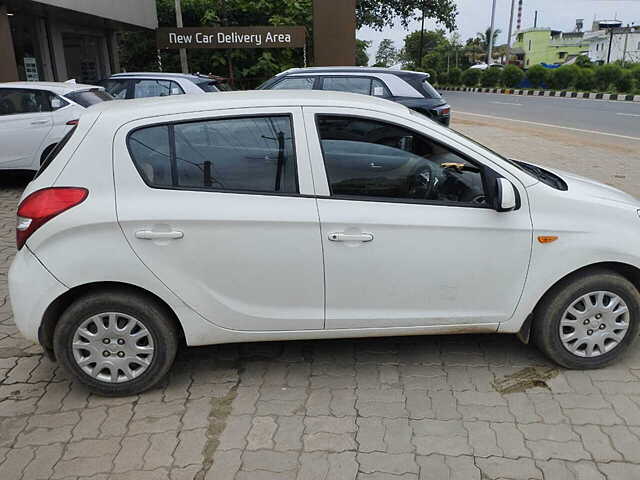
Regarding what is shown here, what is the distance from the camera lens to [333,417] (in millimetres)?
2969

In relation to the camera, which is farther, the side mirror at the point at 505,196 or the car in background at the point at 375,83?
the car in background at the point at 375,83

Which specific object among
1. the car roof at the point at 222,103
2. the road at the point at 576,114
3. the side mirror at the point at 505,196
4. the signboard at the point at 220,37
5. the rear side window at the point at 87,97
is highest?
the signboard at the point at 220,37

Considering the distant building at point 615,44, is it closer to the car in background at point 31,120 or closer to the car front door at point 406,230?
the car in background at point 31,120

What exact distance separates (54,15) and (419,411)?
48.1 feet

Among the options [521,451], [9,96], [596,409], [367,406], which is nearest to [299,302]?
[367,406]

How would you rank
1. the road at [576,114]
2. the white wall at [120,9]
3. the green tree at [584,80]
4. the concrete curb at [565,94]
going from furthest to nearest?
the green tree at [584,80] → the concrete curb at [565,94] → the road at [576,114] → the white wall at [120,9]

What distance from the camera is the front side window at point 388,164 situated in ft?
10.1

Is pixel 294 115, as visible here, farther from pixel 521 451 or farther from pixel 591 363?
pixel 591 363

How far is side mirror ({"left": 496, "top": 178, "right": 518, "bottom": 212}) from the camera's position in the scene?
2.98 m

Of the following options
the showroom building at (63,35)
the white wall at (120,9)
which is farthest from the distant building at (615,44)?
the showroom building at (63,35)

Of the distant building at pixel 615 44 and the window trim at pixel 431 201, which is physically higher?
the distant building at pixel 615 44

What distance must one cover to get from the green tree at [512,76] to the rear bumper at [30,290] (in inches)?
1394

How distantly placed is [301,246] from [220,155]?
0.66m

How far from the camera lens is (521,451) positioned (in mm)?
2693
